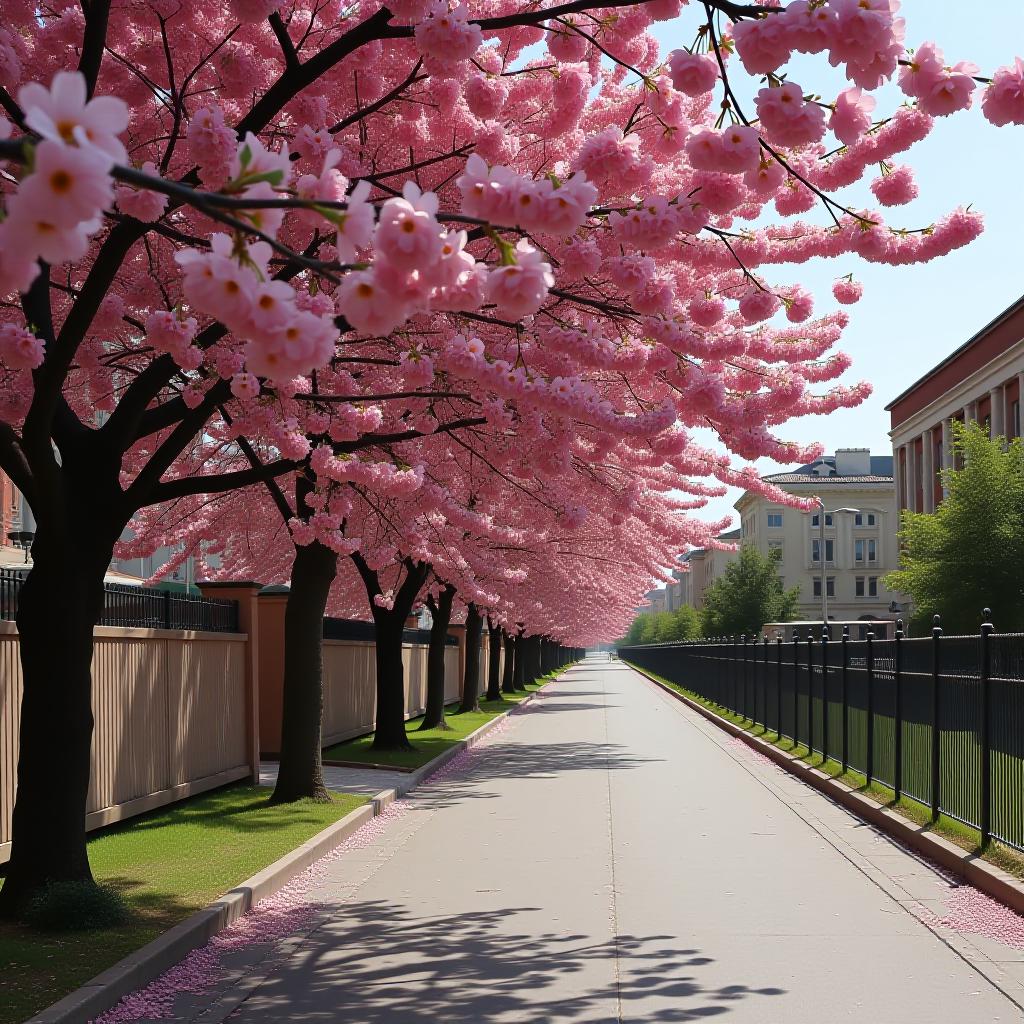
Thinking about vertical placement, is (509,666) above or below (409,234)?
below

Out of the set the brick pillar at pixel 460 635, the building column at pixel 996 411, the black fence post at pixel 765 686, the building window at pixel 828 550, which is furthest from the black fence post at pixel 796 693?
the building window at pixel 828 550

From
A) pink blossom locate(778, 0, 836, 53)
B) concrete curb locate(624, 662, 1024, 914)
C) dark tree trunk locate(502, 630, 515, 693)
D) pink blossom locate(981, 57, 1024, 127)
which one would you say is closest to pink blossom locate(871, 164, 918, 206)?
pink blossom locate(981, 57, 1024, 127)

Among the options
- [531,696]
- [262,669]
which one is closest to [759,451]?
[262,669]

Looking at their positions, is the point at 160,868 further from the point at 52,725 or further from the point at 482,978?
the point at 482,978

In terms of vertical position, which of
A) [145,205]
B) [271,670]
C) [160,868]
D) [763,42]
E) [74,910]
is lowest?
[160,868]

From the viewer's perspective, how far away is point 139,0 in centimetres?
938

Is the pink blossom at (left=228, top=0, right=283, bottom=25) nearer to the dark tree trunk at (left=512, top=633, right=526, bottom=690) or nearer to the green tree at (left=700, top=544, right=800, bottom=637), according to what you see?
the dark tree trunk at (left=512, top=633, right=526, bottom=690)

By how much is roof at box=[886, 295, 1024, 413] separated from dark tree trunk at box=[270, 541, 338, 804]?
150 feet

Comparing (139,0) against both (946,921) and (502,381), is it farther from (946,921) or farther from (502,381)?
(946,921)

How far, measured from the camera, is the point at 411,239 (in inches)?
138

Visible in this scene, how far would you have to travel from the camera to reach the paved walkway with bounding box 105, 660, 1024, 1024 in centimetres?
683

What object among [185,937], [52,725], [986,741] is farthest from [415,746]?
[185,937]

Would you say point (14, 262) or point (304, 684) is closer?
point (14, 262)

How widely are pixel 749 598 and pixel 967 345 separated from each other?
68.2 ft
